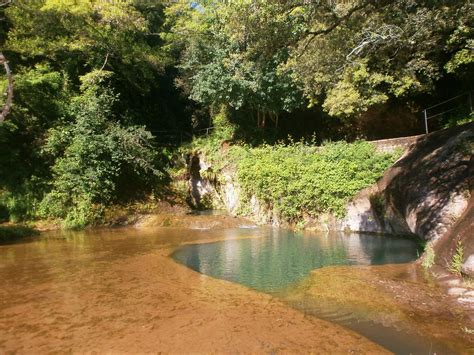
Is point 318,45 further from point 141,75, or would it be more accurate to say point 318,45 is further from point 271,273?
point 141,75

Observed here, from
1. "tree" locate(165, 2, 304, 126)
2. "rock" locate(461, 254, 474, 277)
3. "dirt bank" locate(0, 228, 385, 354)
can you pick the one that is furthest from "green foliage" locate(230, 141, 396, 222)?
"rock" locate(461, 254, 474, 277)

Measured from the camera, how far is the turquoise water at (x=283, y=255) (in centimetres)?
810

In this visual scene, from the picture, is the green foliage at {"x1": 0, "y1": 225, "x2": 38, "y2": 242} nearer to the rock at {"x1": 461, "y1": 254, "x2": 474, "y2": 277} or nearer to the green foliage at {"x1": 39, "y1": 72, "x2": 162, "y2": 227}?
the green foliage at {"x1": 39, "y1": 72, "x2": 162, "y2": 227}

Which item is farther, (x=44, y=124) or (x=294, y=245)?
(x=44, y=124)

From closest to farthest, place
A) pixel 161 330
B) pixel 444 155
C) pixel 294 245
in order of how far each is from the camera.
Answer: pixel 161 330 < pixel 444 155 < pixel 294 245

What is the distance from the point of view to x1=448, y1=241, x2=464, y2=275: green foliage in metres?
6.78

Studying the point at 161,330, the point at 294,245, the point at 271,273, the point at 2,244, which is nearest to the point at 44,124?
the point at 2,244

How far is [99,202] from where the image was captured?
710 inches

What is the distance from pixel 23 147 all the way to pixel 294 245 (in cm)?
1413

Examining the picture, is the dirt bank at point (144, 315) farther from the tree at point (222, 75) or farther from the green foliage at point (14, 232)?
the tree at point (222, 75)

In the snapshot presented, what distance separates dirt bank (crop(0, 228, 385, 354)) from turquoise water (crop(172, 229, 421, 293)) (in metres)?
0.65

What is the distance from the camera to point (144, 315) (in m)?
5.85

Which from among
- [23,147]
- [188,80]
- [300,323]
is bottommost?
[300,323]

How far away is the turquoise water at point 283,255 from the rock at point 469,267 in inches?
88.3
